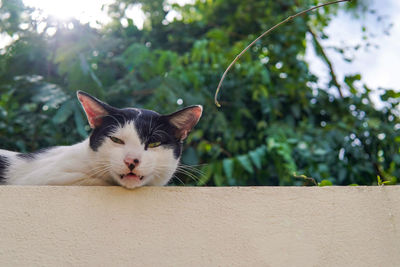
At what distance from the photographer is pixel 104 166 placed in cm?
163

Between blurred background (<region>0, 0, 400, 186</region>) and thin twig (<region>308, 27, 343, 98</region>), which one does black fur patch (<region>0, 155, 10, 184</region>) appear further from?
thin twig (<region>308, 27, 343, 98</region>)

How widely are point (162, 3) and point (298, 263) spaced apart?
3.29 metres

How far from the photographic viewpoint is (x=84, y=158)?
1.71 meters

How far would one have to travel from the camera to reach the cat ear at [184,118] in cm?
176

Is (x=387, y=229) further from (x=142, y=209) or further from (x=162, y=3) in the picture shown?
(x=162, y=3)

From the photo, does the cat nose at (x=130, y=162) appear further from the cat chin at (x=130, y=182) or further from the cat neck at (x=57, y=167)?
the cat neck at (x=57, y=167)

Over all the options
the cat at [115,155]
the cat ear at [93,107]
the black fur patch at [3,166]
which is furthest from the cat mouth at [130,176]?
the black fur patch at [3,166]

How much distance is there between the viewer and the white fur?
153cm

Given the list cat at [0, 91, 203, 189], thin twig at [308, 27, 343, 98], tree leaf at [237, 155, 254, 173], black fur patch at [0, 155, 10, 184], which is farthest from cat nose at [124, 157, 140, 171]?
thin twig at [308, 27, 343, 98]

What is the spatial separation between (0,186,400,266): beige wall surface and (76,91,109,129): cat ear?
1.42 feet

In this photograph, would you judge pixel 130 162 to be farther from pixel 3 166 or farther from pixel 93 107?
pixel 3 166

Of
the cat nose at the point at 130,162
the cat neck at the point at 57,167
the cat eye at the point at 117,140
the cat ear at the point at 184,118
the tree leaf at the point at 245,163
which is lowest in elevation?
the tree leaf at the point at 245,163

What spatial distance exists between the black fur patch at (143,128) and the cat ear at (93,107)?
0.02 meters

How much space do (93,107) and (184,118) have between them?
15.7 inches
